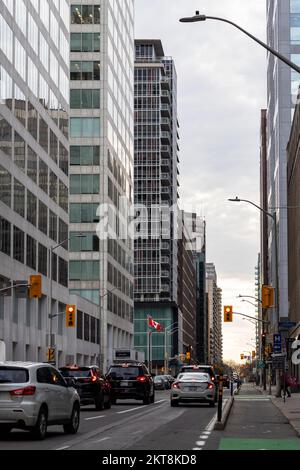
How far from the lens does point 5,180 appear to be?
6556cm

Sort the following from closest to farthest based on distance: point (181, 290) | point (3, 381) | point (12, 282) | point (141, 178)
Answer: point (3, 381)
point (12, 282)
point (141, 178)
point (181, 290)

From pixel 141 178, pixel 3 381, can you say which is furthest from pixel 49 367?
pixel 141 178

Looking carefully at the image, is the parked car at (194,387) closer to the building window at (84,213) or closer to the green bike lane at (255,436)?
the green bike lane at (255,436)

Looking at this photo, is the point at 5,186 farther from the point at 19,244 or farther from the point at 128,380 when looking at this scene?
the point at 128,380

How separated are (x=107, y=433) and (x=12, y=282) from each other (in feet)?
142

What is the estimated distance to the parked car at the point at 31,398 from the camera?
1994 centimetres

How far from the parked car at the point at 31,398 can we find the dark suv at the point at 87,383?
1219 cm

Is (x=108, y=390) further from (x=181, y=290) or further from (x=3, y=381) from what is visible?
(x=181, y=290)

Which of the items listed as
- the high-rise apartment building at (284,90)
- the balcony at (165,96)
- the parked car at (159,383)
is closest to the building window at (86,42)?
the high-rise apartment building at (284,90)

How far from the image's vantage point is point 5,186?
215 feet

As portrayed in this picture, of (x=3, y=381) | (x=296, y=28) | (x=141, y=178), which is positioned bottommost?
(x=3, y=381)

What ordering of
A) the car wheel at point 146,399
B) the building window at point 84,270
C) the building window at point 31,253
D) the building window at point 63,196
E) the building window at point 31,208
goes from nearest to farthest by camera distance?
A: the car wheel at point 146,399 < the building window at point 31,253 < the building window at point 31,208 < the building window at point 63,196 < the building window at point 84,270

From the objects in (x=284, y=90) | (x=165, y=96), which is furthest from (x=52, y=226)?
(x=165, y=96)

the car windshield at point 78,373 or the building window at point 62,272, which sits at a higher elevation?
the building window at point 62,272
